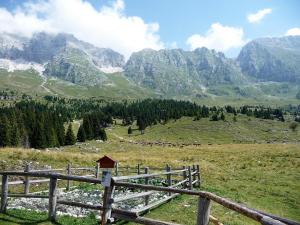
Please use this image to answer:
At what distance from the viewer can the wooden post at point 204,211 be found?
1140 centimetres

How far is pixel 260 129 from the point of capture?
18162 centimetres

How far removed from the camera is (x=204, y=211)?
37.8 feet

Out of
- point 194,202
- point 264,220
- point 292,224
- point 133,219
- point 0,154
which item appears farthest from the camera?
point 0,154

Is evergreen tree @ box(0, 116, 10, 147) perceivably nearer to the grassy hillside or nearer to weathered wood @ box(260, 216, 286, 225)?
the grassy hillside

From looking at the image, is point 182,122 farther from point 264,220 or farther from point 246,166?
point 264,220

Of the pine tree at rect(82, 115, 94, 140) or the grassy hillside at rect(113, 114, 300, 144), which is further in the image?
the grassy hillside at rect(113, 114, 300, 144)

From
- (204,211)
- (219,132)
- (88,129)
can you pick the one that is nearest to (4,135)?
(88,129)

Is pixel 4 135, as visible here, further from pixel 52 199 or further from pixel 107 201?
pixel 107 201

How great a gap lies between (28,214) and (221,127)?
160946 millimetres

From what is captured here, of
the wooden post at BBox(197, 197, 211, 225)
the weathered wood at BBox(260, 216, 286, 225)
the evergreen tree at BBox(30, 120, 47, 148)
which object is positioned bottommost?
the evergreen tree at BBox(30, 120, 47, 148)

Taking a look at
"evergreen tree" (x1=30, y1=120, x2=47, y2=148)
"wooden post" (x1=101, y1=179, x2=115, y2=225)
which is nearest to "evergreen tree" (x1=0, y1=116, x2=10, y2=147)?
"evergreen tree" (x1=30, y1=120, x2=47, y2=148)

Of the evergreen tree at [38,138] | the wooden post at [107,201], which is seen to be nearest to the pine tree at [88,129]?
the evergreen tree at [38,138]

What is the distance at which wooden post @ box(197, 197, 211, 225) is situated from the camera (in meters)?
11.4

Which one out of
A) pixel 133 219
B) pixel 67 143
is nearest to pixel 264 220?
pixel 133 219
